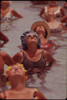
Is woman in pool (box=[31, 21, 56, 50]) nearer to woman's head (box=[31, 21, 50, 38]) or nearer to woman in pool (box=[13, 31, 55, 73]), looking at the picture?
woman's head (box=[31, 21, 50, 38])

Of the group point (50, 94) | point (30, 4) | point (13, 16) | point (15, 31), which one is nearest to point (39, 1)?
point (30, 4)

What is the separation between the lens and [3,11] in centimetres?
1163

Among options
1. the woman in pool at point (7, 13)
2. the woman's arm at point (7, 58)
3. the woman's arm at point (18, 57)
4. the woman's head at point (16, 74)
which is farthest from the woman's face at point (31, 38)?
the woman in pool at point (7, 13)

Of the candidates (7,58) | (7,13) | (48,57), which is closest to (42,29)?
(48,57)

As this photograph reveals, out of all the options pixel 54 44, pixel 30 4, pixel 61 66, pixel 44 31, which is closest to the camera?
pixel 61 66

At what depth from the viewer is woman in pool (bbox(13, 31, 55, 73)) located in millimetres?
6332

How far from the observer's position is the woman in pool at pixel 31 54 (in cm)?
633

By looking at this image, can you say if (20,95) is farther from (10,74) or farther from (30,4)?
(30,4)

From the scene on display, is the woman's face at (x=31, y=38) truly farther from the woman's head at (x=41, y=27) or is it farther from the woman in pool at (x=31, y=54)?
the woman's head at (x=41, y=27)

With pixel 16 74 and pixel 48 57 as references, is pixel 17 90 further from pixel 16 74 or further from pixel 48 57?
pixel 48 57

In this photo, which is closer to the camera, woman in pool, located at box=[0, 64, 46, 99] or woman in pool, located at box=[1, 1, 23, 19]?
woman in pool, located at box=[0, 64, 46, 99]

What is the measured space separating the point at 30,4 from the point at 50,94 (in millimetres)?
9891

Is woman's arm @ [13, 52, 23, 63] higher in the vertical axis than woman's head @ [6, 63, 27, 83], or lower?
lower

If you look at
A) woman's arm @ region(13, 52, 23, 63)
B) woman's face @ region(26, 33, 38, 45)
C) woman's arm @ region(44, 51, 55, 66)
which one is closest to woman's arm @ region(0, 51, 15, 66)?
woman's arm @ region(13, 52, 23, 63)
